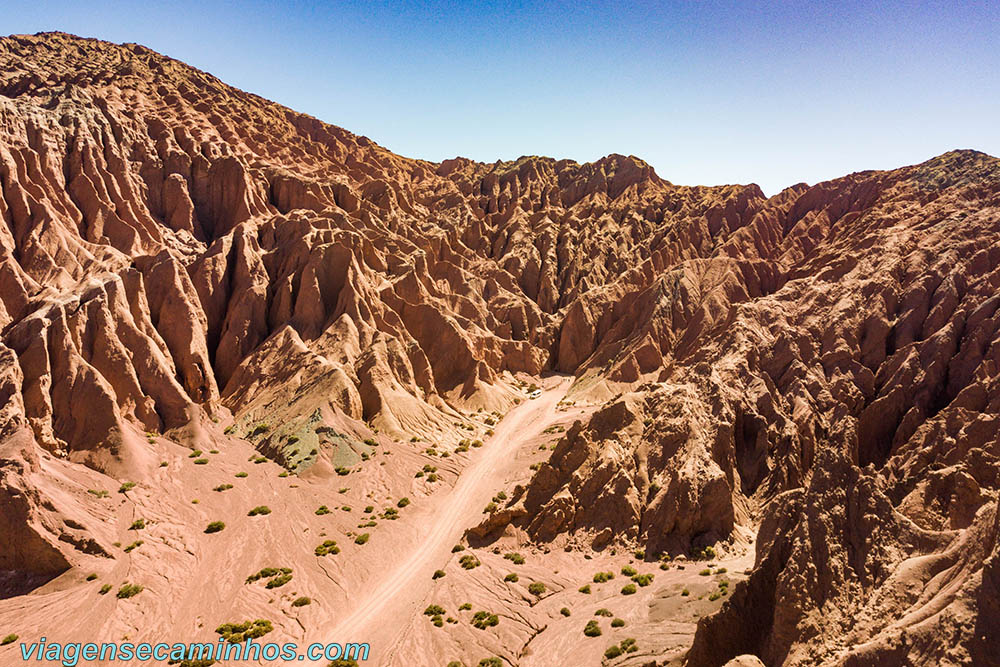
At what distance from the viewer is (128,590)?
32.7m

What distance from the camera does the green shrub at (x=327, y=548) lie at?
40009 mm

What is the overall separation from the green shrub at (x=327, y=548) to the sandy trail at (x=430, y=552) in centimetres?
434

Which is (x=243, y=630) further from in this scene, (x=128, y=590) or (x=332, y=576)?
(x=128, y=590)

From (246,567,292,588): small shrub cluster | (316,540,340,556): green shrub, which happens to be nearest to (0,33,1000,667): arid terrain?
(246,567,292,588): small shrub cluster

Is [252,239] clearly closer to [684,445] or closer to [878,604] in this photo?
[684,445]

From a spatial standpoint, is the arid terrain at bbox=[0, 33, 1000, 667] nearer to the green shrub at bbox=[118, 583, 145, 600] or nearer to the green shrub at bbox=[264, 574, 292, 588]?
the green shrub at bbox=[118, 583, 145, 600]

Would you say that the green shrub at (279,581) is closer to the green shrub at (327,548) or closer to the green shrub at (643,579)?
the green shrub at (327,548)

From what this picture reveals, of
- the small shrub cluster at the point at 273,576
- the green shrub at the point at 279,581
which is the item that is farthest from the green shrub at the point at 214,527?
the green shrub at the point at 279,581

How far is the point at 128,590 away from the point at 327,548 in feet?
39.1

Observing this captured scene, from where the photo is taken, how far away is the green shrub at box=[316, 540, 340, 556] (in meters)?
40.0

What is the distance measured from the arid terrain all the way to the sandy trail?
28 cm

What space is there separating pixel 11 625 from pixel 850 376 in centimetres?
6664

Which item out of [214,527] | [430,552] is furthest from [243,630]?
[430,552]

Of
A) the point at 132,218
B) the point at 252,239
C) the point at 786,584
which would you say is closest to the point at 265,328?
the point at 252,239
